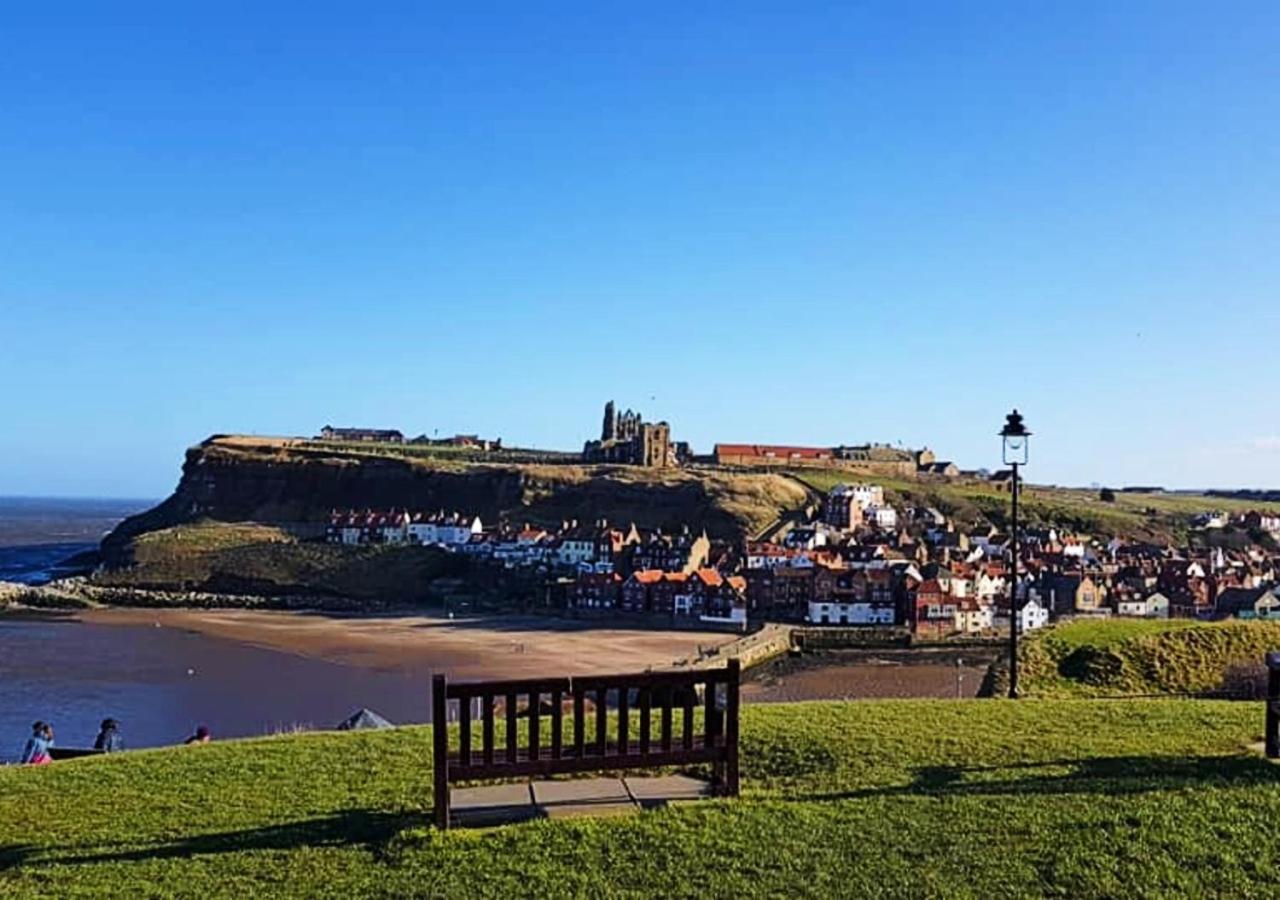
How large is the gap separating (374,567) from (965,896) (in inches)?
3122

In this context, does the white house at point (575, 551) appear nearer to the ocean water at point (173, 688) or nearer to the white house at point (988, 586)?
the white house at point (988, 586)

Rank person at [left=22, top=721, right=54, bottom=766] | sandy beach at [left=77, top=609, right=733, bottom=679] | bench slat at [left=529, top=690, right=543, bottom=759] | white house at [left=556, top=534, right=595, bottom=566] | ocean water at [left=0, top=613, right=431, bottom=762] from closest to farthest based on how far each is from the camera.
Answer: bench slat at [left=529, top=690, right=543, bottom=759], person at [left=22, top=721, right=54, bottom=766], ocean water at [left=0, top=613, right=431, bottom=762], sandy beach at [left=77, top=609, right=733, bottom=679], white house at [left=556, top=534, right=595, bottom=566]

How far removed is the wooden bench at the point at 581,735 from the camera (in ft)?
24.5

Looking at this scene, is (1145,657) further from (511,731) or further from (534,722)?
(534,722)

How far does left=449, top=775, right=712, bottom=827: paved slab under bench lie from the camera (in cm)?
760

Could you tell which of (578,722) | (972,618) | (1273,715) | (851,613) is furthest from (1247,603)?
(578,722)

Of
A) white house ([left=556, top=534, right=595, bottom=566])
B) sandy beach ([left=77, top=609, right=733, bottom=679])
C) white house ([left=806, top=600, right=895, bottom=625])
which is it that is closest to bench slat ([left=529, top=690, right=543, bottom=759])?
sandy beach ([left=77, top=609, right=733, bottom=679])

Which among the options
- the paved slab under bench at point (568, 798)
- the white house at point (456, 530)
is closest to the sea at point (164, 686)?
the paved slab under bench at point (568, 798)

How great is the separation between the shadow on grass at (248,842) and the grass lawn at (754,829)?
0.02 metres

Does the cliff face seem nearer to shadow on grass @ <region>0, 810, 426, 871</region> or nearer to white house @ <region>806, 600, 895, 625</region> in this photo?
white house @ <region>806, 600, 895, 625</region>

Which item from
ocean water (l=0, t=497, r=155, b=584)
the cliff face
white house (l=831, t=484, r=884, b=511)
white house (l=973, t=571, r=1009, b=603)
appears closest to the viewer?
white house (l=973, t=571, r=1009, b=603)

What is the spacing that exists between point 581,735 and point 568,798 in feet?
1.67

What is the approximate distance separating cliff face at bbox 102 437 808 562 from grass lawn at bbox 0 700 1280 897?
272 feet

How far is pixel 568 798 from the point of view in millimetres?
7918
